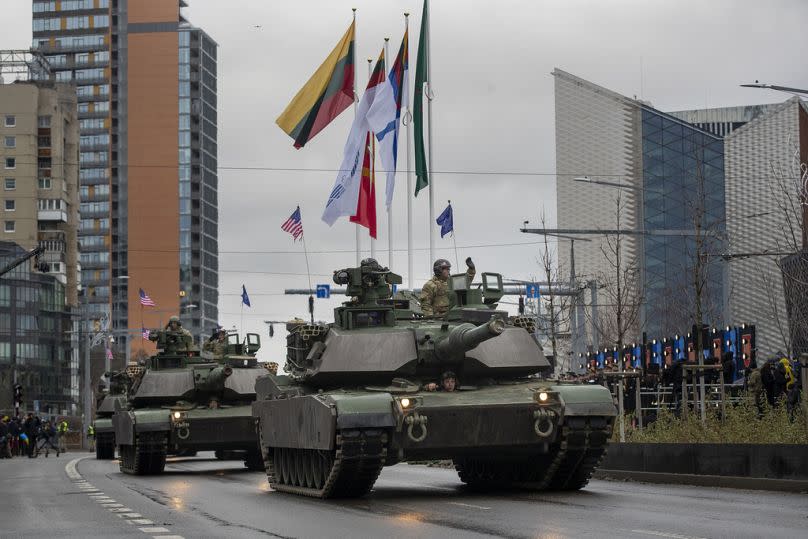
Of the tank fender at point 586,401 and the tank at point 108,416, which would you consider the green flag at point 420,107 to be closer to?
the tank at point 108,416

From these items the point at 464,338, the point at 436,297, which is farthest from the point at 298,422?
the point at 436,297

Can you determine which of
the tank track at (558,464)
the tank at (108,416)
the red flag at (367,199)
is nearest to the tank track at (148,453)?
the red flag at (367,199)

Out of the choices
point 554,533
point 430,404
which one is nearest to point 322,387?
point 430,404

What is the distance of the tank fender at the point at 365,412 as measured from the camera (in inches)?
725

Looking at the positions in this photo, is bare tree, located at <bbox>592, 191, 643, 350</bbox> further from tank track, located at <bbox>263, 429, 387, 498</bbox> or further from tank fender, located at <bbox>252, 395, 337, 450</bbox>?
tank track, located at <bbox>263, 429, 387, 498</bbox>

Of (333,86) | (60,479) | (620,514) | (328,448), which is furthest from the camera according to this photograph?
(333,86)

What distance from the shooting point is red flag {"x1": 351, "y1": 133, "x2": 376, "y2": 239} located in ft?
114

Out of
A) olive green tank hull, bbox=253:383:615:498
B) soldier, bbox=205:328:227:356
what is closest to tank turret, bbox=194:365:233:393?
soldier, bbox=205:328:227:356

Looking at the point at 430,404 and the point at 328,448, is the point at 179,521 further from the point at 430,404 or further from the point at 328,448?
the point at 430,404

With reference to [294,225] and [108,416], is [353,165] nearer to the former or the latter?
[294,225]

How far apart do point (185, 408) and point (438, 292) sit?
1053 cm

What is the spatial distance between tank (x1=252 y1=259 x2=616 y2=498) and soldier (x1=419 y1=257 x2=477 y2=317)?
0.21 m

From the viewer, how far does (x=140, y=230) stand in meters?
159

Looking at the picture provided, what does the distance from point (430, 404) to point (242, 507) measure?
98.2 inches
